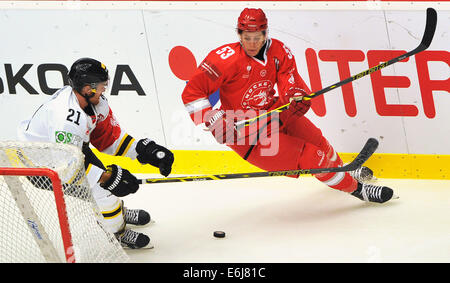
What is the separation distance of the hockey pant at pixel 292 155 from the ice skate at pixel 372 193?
0.06m

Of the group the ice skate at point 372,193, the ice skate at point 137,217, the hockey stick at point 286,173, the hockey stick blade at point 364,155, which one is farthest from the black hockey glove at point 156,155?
the ice skate at point 372,193

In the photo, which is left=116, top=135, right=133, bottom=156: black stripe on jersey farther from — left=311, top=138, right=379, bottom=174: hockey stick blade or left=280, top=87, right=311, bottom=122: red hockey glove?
left=311, top=138, right=379, bottom=174: hockey stick blade

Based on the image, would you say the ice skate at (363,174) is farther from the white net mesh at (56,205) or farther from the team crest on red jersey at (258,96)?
the white net mesh at (56,205)

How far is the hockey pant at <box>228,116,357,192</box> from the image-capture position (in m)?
3.46

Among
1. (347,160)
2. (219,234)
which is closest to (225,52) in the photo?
(219,234)

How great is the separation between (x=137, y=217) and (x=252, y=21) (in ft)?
3.96

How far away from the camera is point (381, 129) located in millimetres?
4055

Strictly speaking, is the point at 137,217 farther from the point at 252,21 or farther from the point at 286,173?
Result: the point at 252,21

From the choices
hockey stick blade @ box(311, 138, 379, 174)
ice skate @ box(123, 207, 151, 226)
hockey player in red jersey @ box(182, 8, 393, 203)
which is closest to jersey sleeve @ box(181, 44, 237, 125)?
hockey player in red jersey @ box(182, 8, 393, 203)

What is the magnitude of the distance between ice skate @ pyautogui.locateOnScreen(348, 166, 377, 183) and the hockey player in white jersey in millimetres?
1327

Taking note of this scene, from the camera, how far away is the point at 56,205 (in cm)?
238

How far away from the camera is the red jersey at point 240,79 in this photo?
3.38 metres
